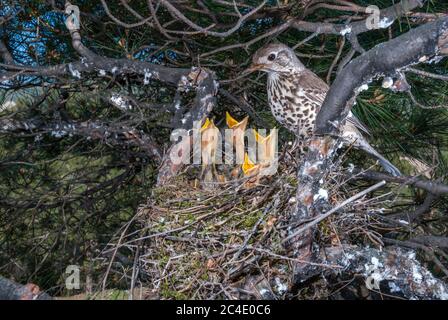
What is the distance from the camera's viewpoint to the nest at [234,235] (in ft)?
7.80

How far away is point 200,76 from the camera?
309 cm

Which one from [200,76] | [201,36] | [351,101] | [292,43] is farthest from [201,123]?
[351,101]

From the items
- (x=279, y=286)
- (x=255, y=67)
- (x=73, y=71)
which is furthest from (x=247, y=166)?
(x=73, y=71)

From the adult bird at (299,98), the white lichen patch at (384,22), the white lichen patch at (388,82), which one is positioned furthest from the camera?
the adult bird at (299,98)

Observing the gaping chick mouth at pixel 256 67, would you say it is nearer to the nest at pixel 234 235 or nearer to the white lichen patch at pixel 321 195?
the nest at pixel 234 235

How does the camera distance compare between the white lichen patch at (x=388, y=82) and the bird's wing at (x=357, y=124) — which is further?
the bird's wing at (x=357, y=124)

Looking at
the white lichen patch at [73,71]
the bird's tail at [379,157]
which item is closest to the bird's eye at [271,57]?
the bird's tail at [379,157]

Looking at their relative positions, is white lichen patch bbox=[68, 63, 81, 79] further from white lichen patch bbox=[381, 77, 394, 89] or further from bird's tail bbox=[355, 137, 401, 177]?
white lichen patch bbox=[381, 77, 394, 89]

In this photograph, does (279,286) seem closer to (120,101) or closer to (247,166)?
(247,166)

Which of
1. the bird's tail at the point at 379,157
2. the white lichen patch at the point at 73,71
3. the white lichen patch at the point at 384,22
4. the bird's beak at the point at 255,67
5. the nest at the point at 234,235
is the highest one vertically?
the bird's beak at the point at 255,67

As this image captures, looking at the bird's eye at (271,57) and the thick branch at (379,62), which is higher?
the bird's eye at (271,57)

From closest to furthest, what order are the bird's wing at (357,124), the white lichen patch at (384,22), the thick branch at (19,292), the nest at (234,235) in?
the thick branch at (19,292)
the nest at (234,235)
the white lichen patch at (384,22)
the bird's wing at (357,124)

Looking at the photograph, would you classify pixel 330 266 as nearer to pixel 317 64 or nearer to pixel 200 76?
pixel 200 76
